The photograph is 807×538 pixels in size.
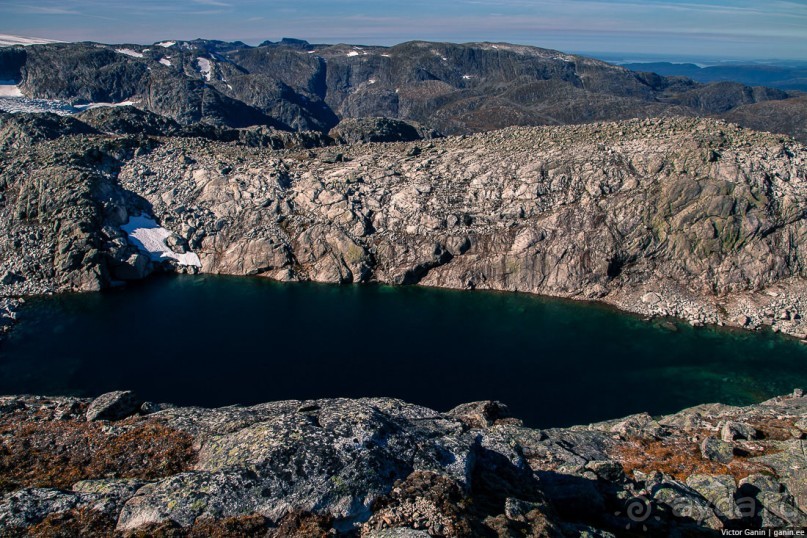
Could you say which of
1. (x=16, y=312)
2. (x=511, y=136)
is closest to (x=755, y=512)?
(x=16, y=312)

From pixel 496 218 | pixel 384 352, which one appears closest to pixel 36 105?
pixel 496 218

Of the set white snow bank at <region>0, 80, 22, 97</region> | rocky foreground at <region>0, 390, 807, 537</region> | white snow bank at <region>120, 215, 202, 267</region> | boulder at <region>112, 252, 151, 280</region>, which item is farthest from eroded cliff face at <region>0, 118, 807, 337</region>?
white snow bank at <region>0, 80, 22, 97</region>

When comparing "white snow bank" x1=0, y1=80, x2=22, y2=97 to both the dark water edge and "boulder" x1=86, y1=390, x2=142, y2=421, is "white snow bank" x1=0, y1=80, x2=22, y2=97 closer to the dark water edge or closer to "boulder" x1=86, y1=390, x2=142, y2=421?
the dark water edge

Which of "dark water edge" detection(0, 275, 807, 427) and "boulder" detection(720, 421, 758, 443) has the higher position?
"boulder" detection(720, 421, 758, 443)

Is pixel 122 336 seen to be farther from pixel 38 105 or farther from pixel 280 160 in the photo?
pixel 38 105

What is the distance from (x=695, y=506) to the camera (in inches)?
638

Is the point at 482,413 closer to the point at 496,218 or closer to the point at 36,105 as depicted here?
the point at 496,218

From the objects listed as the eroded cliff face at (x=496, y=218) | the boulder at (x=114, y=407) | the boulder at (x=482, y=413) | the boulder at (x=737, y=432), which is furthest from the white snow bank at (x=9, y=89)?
the boulder at (x=737, y=432)

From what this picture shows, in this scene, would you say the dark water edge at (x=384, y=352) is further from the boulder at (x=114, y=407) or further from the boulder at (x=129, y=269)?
the boulder at (x=114, y=407)

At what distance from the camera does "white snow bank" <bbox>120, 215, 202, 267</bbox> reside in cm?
6731

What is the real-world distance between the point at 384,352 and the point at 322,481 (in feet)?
120

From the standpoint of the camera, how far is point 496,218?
67562 millimetres

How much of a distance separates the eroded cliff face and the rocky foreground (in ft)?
141

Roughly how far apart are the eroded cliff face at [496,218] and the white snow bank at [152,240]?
3.88 feet
